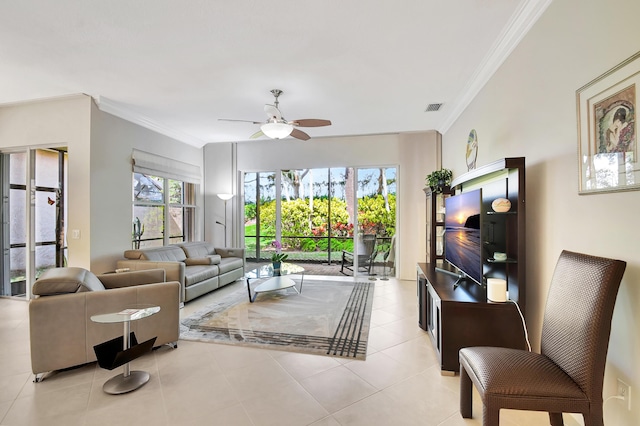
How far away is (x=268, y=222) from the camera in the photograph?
6.88 meters

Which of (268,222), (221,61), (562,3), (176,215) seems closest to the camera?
(562,3)

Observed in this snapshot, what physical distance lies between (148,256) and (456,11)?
4.63 metres

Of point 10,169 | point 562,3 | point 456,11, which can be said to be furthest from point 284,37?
point 10,169

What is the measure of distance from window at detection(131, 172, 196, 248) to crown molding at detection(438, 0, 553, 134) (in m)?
5.01

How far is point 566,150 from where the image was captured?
6.20 ft

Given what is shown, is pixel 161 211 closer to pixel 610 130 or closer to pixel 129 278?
pixel 129 278

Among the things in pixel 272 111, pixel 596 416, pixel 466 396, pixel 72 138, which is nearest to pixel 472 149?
pixel 272 111

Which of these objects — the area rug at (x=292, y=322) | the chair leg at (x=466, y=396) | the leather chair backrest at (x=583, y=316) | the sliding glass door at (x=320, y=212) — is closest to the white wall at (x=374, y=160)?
the sliding glass door at (x=320, y=212)

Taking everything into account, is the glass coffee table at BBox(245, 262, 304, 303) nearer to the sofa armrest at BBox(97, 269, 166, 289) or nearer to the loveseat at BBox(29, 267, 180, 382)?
the sofa armrest at BBox(97, 269, 166, 289)

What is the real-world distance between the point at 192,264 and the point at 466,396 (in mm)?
4376

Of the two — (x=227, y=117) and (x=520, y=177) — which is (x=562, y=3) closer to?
(x=520, y=177)

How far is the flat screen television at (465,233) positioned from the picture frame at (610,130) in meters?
0.79

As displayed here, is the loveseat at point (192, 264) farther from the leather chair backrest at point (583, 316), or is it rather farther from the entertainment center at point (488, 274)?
the leather chair backrest at point (583, 316)

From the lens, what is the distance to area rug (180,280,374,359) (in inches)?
115
